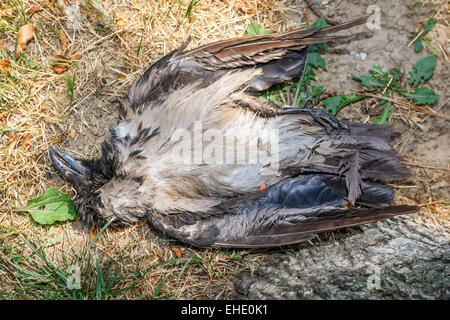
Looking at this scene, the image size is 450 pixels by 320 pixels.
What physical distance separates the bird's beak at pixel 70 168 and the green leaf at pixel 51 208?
0.24 m

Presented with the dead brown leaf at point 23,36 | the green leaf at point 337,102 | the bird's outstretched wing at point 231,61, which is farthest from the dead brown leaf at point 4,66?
the green leaf at point 337,102

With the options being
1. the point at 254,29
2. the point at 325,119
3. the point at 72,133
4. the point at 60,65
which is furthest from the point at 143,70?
the point at 325,119

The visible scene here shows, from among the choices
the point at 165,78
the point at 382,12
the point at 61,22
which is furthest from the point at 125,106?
the point at 382,12

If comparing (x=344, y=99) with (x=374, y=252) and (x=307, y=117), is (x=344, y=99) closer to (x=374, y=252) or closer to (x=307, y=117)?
(x=307, y=117)

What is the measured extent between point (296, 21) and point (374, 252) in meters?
2.08

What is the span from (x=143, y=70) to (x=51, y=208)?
141 centimetres

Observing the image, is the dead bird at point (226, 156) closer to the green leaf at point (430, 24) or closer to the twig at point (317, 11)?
the twig at point (317, 11)

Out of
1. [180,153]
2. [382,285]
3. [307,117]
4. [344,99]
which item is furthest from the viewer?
[344,99]

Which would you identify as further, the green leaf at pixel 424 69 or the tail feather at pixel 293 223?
the green leaf at pixel 424 69

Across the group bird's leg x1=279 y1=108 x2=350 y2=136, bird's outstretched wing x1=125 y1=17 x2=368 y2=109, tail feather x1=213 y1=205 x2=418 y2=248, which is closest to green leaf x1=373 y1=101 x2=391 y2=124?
bird's leg x1=279 y1=108 x2=350 y2=136

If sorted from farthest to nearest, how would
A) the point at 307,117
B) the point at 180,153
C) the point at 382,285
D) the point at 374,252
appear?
the point at 307,117
the point at 180,153
the point at 374,252
the point at 382,285

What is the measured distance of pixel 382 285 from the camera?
2.22m

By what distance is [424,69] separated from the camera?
317 cm

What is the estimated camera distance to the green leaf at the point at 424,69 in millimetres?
3168
